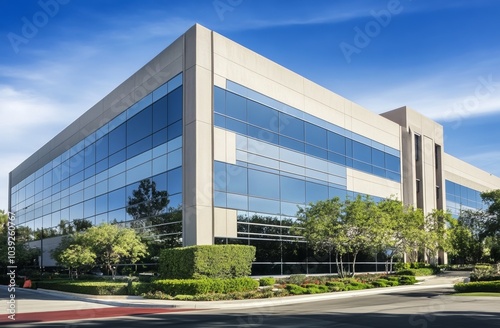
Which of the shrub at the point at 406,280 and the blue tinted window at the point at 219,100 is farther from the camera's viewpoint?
the shrub at the point at 406,280

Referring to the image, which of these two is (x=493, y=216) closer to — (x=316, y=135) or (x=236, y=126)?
(x=316, y=135)

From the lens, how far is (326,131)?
133 feet

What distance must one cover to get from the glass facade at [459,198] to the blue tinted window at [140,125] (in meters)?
42.2

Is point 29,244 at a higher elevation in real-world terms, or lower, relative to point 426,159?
lower

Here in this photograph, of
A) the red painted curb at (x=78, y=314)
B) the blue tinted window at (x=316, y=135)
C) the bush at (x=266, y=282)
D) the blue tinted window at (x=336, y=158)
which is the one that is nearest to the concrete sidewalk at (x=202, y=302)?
the red painted curb at (x=78, y=314)

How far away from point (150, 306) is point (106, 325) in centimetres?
682

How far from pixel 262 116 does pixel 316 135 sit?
6742mm

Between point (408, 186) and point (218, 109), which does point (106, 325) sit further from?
point (408, 186)

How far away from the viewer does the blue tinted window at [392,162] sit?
49062mm

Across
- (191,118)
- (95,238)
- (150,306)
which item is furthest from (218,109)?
(150,306)

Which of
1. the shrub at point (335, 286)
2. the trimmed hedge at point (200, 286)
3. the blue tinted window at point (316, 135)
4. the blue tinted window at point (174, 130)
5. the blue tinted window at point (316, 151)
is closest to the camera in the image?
the trimmed hedge at point (200, 286)

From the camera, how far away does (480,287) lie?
26.8 metres

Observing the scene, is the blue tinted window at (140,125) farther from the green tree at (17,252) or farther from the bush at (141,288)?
the green tree at (17,252)

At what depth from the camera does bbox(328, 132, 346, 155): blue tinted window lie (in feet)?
134
